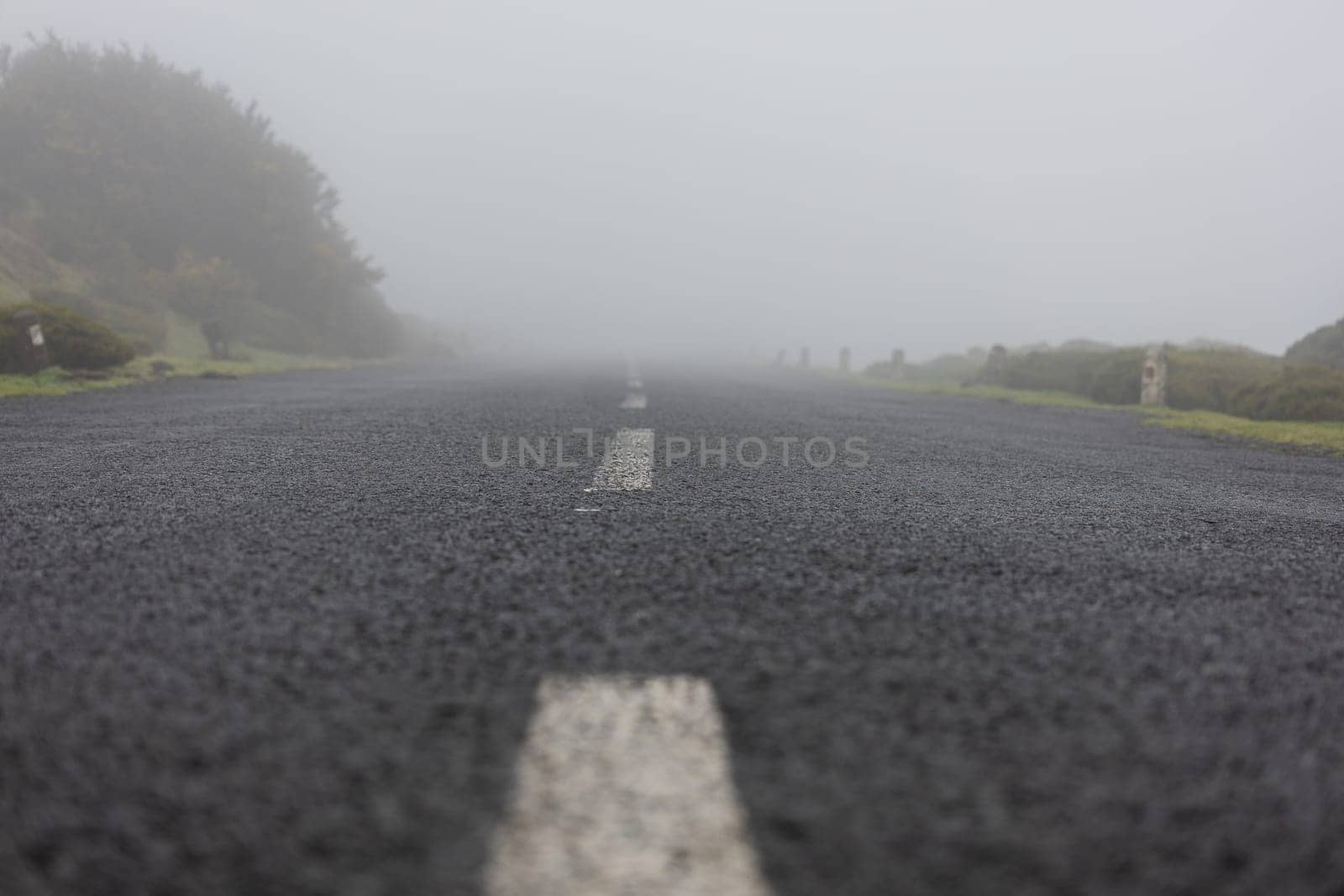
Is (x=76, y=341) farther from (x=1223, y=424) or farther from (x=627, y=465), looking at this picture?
(x=1223, y=424)

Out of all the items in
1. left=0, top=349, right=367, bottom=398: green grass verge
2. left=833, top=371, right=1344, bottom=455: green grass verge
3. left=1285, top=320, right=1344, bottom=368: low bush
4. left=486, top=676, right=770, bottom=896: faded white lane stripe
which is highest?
left=1285, top=320, right=1344, bottom=368: low bush

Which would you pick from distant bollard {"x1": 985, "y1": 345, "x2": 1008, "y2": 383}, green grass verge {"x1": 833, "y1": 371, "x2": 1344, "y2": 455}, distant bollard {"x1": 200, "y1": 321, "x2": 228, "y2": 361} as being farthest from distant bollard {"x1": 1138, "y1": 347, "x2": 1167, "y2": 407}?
distant bollard {"x1": 200, "y1": 321, "x2": 228, "y2": 361}

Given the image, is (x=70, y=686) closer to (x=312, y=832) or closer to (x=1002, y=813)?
(x=312, y=832)

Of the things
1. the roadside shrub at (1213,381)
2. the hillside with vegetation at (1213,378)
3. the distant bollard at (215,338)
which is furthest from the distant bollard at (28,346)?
the roadside shrub at (1213,381)

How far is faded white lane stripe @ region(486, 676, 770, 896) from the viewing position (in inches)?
41.7

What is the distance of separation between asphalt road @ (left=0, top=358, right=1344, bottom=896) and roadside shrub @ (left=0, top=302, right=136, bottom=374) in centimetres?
1017

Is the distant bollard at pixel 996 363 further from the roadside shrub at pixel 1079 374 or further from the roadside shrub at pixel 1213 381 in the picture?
the roadside shrub at pixel 1213 381

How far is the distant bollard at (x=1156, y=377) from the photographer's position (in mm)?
13062

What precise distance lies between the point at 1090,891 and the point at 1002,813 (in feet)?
0.53

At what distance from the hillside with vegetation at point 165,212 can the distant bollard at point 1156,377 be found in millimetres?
20027

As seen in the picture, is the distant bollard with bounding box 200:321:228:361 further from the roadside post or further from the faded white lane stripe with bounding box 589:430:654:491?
the roadside post

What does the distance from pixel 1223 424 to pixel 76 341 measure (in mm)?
15262

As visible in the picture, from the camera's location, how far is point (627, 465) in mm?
4375

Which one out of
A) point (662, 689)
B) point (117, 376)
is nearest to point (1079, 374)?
point (117, 376)
